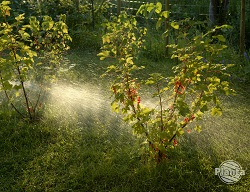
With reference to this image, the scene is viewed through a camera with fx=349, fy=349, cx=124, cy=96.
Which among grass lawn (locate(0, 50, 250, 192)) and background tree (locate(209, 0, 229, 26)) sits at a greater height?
background tree (locate(209, 0, 229, 26))

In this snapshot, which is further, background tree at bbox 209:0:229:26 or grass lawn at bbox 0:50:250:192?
background tree at bbox 209:0:229:26

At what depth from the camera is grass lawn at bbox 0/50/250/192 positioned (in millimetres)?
2469

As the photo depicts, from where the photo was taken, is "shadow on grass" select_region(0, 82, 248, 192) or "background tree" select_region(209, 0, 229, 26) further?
"background tree" select_region(209, 0, 229, 26)

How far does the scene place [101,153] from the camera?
110 inches

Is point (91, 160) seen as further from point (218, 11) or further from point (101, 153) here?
point (218, 11)

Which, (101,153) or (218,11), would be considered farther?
(218,11)

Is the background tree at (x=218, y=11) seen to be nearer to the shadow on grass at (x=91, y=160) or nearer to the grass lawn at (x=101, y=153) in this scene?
the grass lawn at (x=101, y=153)

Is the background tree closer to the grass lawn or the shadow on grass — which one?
the grass lawn

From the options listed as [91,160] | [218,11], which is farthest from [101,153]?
[218,11]

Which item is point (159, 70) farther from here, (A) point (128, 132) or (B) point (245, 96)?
(A) point (128, 132)

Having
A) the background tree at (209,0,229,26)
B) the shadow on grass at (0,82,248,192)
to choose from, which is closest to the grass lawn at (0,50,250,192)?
the shadow on grass at (0,82,248,192)

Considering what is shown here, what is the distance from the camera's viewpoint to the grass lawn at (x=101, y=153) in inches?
97.2

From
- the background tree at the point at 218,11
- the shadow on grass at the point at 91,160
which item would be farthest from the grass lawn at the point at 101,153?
the background tree at the point at 218,11

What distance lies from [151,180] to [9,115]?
1.64 m
